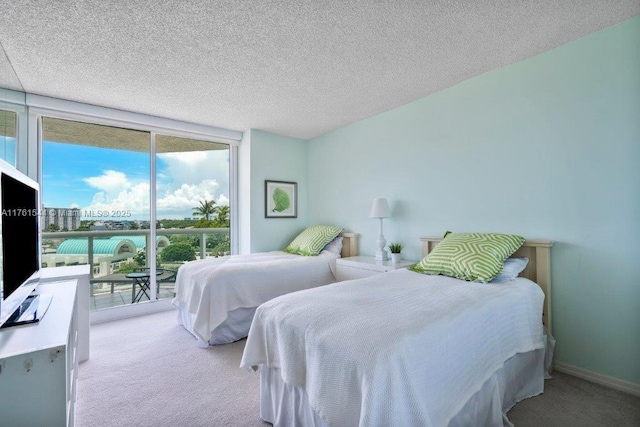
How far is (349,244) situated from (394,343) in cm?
262

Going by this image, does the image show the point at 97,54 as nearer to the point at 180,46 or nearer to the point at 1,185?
the point at 180,46

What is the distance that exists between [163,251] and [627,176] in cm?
443

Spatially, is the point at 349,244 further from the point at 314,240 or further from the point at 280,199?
the point at 280,199

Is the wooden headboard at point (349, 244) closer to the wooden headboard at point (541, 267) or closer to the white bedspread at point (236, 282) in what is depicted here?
the white bedspread at point (236, 282)

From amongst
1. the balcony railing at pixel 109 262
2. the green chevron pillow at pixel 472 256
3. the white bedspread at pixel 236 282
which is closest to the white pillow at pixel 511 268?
the green chevron pillow at pixel 472 256

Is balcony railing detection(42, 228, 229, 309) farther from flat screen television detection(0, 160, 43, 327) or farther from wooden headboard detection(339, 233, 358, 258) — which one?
wooden headboard detection(339, 233, 358, 258)

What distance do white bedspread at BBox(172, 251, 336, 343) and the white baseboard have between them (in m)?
2.10

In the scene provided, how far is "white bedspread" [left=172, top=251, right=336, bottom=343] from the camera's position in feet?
8.45

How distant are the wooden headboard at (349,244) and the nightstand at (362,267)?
318 millimetres

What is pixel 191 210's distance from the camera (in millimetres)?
3908

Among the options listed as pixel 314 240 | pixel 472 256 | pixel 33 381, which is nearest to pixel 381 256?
pixel 314 240

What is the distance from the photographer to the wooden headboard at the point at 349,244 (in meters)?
3.72

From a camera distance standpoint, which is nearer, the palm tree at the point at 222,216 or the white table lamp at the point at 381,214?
the white table lamp at the point at 381,214

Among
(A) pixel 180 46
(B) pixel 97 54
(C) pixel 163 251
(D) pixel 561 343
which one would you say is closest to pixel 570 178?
(D) pixel 561 343
